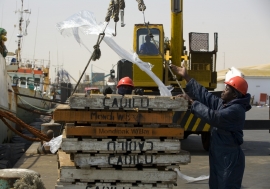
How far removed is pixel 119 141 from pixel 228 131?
1.21m

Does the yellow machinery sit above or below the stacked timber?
above

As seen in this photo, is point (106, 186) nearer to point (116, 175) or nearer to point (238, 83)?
point (116, 175)

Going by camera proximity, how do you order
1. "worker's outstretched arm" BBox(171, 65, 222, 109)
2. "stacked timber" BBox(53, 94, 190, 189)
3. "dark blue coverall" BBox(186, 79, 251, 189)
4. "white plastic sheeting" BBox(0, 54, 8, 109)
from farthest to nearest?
"white plastic sheeting" BBox(0, 54, 8, 109) → "worker's outstretched arm" BBox(171, 65, 222, 109) → "stacked timber" BBox(53, 94, 190, 189) → "dark blue coverall" BBox(186, 79, 251, 189)

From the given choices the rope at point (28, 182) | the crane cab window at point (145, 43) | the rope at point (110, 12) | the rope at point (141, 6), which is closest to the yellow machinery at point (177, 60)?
the crane cab window at point (145, 43)

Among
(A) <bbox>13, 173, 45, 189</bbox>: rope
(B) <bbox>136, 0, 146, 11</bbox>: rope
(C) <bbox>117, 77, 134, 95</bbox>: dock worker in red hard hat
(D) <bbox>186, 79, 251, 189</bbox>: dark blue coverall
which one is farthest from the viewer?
(C) <bbox>117, 77, 134, 95</bbox>: dock worker in red hard hat

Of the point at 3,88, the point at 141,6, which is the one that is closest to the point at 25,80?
the point at 3,88

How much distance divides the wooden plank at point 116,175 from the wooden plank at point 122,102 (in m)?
0.72

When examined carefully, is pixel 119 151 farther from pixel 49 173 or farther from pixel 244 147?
pixel 244 147

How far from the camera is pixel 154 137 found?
18.9 ft

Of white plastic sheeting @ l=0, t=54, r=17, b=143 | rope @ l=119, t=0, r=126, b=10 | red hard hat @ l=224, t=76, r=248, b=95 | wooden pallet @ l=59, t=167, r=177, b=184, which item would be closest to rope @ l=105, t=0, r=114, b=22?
rope @ l=119, t=0, r=126, b=10

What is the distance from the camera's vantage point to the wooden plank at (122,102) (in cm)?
561

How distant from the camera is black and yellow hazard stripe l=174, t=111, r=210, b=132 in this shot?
1280 cm

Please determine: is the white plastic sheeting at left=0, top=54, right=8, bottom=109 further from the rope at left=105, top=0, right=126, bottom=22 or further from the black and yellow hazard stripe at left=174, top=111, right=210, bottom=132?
the rope at left=105, top=0, right=126, bottom=22

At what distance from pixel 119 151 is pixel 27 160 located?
6.54m
